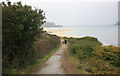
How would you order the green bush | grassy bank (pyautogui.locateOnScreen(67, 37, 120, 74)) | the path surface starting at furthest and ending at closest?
the path surface, grassy bank (pyautogui.locateOnScreen(67, 37, 120, 74)), the green bush

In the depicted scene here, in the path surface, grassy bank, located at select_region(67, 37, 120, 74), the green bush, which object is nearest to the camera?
the green bush

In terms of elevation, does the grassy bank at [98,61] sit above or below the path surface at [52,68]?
above

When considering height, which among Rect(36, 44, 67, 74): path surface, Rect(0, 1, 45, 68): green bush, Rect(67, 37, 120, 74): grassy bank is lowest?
Rect(36, 44, 67, 74): path surface

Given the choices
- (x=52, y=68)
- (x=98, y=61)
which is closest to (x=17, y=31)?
(x=52, y=68)

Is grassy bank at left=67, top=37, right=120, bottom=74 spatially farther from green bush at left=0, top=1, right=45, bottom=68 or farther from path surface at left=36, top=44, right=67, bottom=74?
green bush at left=0, top=1, right=45, bottom=68

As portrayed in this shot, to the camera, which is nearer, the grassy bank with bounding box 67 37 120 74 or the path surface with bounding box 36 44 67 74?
the grassy bank with bounding box 67 37 120 74

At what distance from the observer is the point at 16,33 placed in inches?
277

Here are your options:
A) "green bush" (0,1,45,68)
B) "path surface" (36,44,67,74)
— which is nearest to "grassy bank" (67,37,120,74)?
"path surface" (36,44,67,74)

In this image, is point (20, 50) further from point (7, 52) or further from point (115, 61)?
point (115, 61)

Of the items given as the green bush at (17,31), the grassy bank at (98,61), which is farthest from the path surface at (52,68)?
the green bush at (17,31)

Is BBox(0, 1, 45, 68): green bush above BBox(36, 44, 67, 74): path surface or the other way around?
above

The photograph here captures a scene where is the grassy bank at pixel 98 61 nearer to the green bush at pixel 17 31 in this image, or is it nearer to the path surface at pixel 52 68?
the path surface at pixel 52 68

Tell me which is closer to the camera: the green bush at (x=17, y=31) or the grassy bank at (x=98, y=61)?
the green bush at (x=17, y=31)

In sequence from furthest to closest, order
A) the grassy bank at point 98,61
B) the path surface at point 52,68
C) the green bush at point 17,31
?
the path surface at point 52,68, the grassy bank at point 98,61, the green bush at point 17,31
